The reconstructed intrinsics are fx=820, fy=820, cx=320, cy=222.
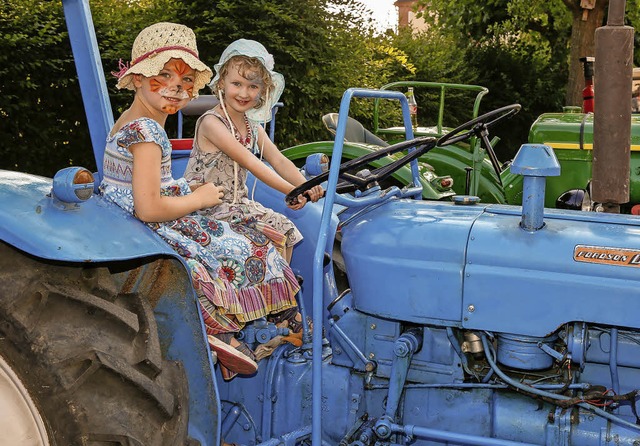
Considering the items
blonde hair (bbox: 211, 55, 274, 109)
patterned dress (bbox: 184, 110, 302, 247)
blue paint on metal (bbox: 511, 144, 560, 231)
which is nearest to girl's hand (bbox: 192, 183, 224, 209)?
patterned dress (bbox: 184, 110, 302, 247)

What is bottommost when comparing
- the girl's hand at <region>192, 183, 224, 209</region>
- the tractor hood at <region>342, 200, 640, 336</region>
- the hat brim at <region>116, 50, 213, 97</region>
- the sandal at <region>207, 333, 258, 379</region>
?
the sandal at <region>207, 333, 258, 379</region>

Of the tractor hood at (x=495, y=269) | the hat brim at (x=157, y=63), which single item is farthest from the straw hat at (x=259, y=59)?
the tractor hood at (x=495, y=269)

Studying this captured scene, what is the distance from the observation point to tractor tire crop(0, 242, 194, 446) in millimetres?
2029

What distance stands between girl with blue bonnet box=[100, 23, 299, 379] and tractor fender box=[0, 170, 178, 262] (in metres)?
0.12

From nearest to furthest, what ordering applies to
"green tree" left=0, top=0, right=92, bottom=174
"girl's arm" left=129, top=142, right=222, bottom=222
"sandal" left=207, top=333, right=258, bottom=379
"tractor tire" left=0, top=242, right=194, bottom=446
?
"tractor tire" left=0, top=242, right=194, bottom=446 < "girl's arm" left=129, top=142, right=222, bottom=222 < "sandal" left=207, top=333, right=258, bottom=379 < "green tree" left=0, top=0, right=92, bottom=174

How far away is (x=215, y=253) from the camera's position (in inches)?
104

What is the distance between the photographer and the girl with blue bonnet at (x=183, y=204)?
2432mm

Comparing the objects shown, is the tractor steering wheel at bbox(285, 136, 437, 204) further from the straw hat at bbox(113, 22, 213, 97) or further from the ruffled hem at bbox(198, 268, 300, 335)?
the straw hat at bbox(113, 22, 213, 97)

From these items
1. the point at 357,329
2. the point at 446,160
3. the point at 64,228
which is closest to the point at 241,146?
the point at 357,329

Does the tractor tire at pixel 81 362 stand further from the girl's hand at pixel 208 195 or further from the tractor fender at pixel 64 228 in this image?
the girl's hand at pixel 208 195

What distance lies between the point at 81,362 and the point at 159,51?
103 cm

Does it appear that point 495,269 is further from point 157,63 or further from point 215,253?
point 157,63

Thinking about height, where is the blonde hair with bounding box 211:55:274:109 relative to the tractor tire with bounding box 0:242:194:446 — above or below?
above

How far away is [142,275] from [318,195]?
0.65 metres
